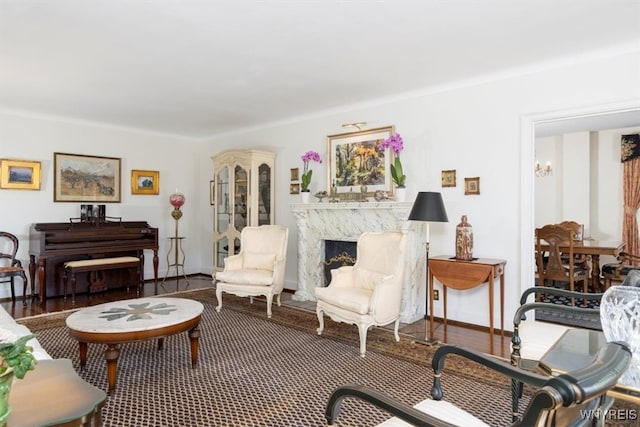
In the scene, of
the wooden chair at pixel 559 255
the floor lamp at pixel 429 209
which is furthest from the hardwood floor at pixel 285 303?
the wooden chair at pixel 559 255

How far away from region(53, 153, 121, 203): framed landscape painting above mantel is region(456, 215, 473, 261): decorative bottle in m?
5.06

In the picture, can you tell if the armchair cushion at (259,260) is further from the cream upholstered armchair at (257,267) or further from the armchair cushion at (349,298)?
the armchair cushion at (349,298)

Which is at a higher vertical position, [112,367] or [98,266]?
[98,266]

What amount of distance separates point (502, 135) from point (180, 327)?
3.27 meters

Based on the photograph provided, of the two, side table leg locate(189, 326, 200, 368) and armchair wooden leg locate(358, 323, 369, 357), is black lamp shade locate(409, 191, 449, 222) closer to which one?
armchair wooden leg locate(358, 323, 369, 357)

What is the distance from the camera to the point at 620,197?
21.2ft

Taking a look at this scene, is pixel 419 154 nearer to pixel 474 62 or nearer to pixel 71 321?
pixel 474 62

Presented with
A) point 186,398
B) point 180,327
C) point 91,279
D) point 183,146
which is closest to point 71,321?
point 180,327

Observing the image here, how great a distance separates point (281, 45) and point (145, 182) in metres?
4.26

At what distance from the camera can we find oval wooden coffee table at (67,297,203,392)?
244 centimetres

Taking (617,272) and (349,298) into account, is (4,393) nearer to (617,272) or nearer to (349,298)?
(349,298)

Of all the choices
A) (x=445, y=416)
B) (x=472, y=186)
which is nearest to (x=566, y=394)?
(x=445, y=416)

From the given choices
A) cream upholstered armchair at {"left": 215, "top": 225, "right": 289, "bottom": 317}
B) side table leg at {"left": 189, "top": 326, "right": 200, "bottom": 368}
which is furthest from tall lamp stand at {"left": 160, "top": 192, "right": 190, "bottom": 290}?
side table leg at {"left": 189, "top": 326, "right": 200, "bottom": 368}

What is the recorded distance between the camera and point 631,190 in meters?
6.30
